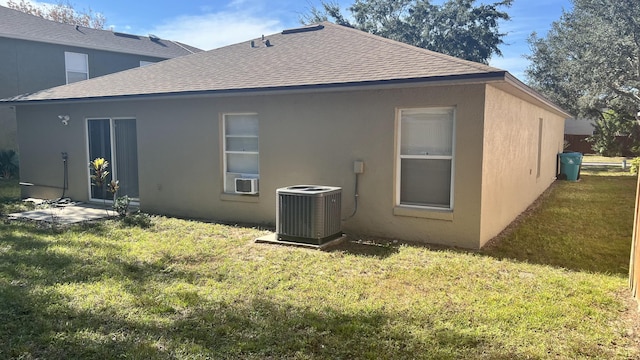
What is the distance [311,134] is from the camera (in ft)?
27.5

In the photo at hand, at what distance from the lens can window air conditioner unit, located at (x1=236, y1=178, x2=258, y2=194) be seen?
903 centimetres

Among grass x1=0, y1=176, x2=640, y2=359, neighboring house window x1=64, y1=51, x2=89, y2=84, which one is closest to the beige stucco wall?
grass x1=0, y1=176, x2=640, y2=359

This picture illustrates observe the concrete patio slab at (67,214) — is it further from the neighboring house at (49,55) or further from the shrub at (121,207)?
the neighboring house at (49,55)

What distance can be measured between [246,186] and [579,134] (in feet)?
109

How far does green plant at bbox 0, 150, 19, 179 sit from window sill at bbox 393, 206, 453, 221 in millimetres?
15824

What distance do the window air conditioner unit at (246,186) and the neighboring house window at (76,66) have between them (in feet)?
45.5

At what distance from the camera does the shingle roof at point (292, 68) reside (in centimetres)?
746

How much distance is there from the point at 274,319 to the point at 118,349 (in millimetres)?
1343

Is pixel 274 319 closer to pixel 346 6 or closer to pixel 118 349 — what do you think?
pixel 118 349

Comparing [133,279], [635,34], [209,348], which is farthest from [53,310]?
[635,34]

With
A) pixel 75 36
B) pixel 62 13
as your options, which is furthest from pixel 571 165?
pixel 62 13

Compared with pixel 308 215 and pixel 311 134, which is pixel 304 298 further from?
pixel 311 134

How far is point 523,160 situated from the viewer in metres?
10.4

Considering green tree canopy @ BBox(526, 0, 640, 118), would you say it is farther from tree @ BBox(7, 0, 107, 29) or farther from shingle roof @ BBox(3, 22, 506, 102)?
tree @ BBox(7, 0, 107, 29)
